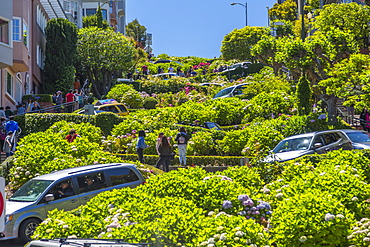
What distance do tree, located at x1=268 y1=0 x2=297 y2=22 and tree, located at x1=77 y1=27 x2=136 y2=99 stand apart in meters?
53.1

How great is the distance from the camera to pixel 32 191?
16.0 m

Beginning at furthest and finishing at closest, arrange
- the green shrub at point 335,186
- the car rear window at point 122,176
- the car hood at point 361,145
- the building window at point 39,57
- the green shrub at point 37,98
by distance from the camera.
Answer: the building window at point 39,57, the green shrub at point 37,98, the car hood at point 361,145, the car rear window at point 122,176, the green shrub at point 335,186

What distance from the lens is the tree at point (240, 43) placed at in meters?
85.8

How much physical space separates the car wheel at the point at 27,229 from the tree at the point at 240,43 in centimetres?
7157

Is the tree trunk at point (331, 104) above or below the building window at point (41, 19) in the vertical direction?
below

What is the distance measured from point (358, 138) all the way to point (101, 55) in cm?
3383

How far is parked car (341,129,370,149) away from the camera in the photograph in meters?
22.3

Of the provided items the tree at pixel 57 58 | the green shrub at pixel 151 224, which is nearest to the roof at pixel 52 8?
the tree at pixel 57 58

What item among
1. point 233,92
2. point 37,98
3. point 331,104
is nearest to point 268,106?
point 331,104

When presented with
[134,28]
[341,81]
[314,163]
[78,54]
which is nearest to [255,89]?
[341,81]

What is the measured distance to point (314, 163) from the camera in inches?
722

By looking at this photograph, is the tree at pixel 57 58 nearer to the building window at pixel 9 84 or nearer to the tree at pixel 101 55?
the tree at pixel 101 55

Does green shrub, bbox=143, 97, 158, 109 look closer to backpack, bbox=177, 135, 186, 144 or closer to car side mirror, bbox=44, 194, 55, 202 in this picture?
backpack, bbox=177, 135, 186, 144

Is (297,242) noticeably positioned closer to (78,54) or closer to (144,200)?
(144,200)
